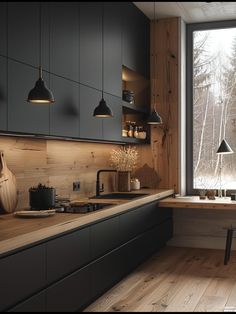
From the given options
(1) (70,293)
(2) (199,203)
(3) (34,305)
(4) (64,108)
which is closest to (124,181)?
(2) (199,203)

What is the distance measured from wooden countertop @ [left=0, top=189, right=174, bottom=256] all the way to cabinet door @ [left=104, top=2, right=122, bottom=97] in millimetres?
1419

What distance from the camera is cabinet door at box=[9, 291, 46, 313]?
2.16 meters

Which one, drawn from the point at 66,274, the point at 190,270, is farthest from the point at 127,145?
the point at 66,274

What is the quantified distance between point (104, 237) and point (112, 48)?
203 cm

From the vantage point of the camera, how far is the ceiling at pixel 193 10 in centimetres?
496

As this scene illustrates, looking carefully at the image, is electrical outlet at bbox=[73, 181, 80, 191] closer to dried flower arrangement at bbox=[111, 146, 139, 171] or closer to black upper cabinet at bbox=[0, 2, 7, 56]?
dried flower arrangement at bbox=[111, 146, 139, 171]

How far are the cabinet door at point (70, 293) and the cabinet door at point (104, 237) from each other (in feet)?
0.63

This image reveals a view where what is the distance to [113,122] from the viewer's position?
439 centimetres

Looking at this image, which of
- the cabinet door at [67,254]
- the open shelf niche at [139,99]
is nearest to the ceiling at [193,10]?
the open shelf niche at [139,99]

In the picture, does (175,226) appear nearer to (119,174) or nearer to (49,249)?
(119,174)

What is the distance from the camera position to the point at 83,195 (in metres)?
4.45

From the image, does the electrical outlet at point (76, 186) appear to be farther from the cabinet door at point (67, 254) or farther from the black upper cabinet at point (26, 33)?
the black upper cabinet at point (26, 33)

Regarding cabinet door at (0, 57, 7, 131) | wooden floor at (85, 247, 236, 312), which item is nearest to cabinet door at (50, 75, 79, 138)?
cabinet door at (0, 57, 7, 131)

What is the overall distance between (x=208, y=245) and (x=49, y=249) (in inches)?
136
